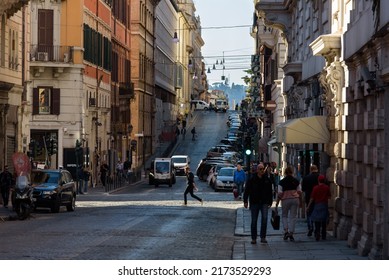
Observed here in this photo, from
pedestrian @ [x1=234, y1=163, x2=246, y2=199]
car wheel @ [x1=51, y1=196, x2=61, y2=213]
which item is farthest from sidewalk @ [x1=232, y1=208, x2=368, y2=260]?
pedestrian @ [x1=234, y1=163, x2=246, y2=199]

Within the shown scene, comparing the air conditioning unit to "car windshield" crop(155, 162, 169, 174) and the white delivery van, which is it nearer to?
the white delivery van

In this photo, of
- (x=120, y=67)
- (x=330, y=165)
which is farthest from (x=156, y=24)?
(x=330, y=165)

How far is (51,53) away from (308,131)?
42.8 m

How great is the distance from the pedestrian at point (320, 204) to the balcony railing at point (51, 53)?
4516 centimetres

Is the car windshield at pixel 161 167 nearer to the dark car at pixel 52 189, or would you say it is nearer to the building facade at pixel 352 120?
the dark car at pixel 52 189

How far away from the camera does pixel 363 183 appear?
24078mm

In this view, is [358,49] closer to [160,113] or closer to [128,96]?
[128,96]

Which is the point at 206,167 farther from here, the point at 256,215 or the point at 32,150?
the point at 256,215

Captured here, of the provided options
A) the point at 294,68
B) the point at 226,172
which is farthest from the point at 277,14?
the point at 226,172

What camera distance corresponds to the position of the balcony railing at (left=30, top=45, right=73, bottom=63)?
236 feet

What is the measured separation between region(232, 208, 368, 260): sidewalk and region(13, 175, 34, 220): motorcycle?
29.2 feet

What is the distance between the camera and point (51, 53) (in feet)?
238

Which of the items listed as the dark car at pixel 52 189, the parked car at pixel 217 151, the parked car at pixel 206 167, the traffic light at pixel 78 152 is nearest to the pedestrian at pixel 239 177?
the dark car at pixel 52 189
